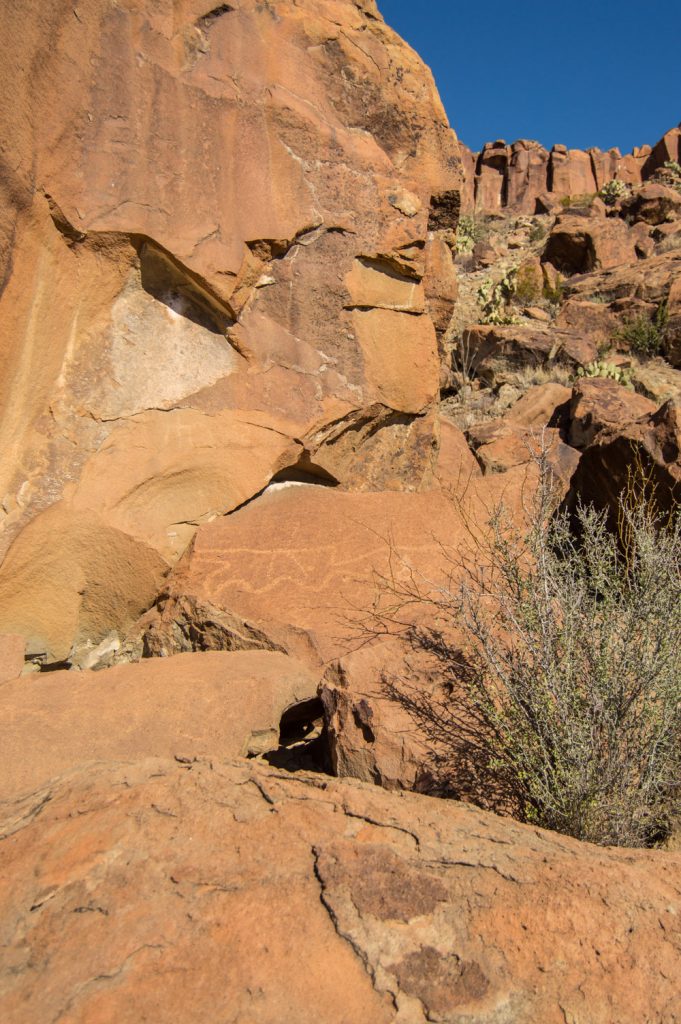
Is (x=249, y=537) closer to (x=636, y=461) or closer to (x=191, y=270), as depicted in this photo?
(x=191, y=270)

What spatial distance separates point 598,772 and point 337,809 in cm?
85

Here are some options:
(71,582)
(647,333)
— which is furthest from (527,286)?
(71,582)

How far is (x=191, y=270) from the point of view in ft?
12.8

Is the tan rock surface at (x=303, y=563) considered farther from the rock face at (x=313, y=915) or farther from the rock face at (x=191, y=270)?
the rock face at (x=313, y=915)

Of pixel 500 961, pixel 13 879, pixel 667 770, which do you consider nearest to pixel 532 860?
pixel 500 961

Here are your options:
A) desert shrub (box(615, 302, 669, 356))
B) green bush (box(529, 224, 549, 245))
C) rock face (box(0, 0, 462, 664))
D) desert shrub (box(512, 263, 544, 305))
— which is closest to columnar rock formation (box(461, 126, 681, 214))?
green bush (box(529, 224, 549, 245))

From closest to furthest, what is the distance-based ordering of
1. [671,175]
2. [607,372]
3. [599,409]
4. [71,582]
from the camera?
1. [71,582]
2. [599,409]
3. [607,372]
4. [671,175]

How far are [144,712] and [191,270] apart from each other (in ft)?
7.28

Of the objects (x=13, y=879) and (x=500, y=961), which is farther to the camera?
(x=13, y=879)

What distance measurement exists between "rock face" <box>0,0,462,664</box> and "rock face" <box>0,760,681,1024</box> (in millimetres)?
2007

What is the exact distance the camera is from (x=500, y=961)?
1.46m

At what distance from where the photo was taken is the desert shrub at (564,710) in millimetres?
2303

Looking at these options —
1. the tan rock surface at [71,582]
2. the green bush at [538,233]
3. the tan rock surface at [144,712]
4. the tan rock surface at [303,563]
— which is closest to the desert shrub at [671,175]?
the green bush at [538,233]

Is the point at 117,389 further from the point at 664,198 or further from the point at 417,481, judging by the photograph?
the point at 664,198
